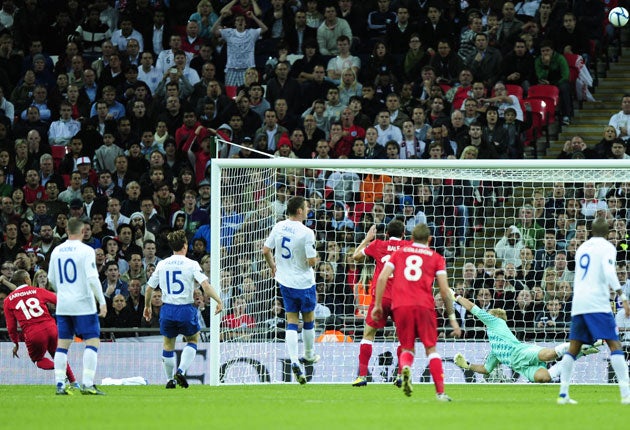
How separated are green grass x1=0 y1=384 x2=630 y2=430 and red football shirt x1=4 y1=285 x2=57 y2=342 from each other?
3.97 feet

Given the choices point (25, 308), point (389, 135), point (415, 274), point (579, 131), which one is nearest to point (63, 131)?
point (389, 135)

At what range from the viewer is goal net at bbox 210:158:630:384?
1683 cm

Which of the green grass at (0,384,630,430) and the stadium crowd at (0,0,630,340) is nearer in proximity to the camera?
the green grass at (0,384,630,430)

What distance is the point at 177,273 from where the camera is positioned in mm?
15023

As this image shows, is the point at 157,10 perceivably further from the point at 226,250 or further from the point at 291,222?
the point at 291,222

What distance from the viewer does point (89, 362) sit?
14008 mm

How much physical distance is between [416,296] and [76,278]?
4068 mm

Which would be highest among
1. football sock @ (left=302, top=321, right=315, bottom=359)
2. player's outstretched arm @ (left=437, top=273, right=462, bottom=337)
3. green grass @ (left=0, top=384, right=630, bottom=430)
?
player's outstretched arm @ (left=437, top=273, right=462, bottom=337)

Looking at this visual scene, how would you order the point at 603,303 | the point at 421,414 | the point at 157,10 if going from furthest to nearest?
the point at 157,10
the point at 603,303
the point at 421,414

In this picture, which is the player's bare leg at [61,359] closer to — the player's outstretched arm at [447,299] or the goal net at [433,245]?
the goal net at [433,245]

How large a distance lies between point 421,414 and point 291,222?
16.0 ft

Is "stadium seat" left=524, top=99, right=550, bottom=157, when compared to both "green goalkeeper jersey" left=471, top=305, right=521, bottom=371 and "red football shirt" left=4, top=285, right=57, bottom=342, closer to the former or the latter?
"green goalkeeper jersey" left=471, top=305, right=521, bottom=371

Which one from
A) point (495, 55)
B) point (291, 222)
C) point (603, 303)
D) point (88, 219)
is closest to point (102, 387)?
point (291, 222)

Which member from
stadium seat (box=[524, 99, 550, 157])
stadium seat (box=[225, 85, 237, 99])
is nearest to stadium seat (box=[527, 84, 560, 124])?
stadium seat (box=[524, 99, 550, 157])
